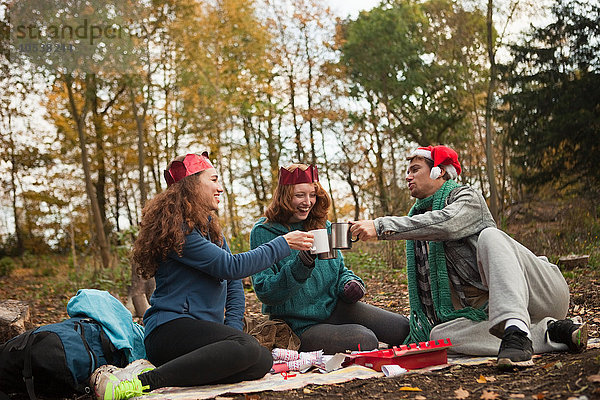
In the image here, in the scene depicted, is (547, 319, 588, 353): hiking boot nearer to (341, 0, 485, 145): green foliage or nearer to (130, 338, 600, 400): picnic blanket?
(130, 338, 600, 400): picnic blanket

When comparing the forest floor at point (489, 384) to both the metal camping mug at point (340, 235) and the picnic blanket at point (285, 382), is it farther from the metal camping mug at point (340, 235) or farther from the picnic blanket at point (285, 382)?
the metal camping mug at point (340, 235)

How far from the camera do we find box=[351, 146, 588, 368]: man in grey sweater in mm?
2990

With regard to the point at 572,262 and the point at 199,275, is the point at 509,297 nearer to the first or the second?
the point at 199,275

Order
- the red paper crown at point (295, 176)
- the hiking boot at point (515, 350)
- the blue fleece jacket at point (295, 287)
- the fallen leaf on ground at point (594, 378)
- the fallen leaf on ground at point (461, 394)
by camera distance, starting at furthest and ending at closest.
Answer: the red paper crown at point (295, 176)
the blue fleece jacket at point (295, 287)
the hiking boot at point (515, 350)
the fallen leaf on ground at point (461, 394)
the fallen leaf on ground at point (594, 378)

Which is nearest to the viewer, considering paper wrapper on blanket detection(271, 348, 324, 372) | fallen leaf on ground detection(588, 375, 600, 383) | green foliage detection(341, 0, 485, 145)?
fallen leaf on ground detection(588, 375, 600, 383)

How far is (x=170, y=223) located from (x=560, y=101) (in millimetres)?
12948

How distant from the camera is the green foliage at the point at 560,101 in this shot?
43.5ft

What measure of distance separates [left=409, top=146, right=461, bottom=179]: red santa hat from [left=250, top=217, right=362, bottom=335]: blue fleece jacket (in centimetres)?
75

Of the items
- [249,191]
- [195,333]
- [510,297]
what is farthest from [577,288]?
[249,191]

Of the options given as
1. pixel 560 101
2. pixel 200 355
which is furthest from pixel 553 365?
pixel 560 101

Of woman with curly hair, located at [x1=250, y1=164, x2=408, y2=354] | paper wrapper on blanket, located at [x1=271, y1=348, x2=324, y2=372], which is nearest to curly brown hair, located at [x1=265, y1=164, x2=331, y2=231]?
woman with curly hair, located at [x1=250, y1=164, x2=408, y2=354]


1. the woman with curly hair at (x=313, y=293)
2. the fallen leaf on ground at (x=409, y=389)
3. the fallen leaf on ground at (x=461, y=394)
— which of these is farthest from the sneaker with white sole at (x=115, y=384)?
the fallen leaf on ground at (x=461, y=394)

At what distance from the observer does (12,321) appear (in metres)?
4.41

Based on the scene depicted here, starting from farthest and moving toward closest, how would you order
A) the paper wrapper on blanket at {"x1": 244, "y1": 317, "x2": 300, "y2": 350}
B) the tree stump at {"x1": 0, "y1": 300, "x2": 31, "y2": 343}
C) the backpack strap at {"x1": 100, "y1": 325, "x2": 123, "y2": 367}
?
the tree stump at {"x1": 0, "y1": 300, "x2": 31, "y2": 343}
the paper wrapper on blanket at {"x1": 244, "y1": 317, "x2": 300, "y2": 350}
the backpack strap at {"x1": 100, "y1": 325, "x2": 123, "y2": 367}
